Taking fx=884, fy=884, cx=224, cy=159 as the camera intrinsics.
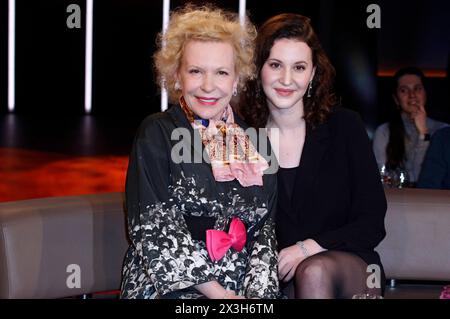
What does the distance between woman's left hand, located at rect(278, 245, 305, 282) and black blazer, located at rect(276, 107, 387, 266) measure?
73mm

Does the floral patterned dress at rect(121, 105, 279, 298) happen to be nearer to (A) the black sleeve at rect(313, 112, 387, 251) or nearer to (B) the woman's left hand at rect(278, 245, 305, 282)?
(B) the woman's left hand at rect(278, 245, 305, 282)

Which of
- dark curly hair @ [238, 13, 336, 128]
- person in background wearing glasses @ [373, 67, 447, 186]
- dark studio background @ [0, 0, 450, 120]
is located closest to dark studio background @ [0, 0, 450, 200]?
dark studio background @ [0, 0, 450, 120]

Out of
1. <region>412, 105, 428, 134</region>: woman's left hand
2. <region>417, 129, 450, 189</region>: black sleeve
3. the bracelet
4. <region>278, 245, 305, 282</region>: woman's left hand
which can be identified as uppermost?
<region>412, 105, 428, 134</region>: woman's left hand

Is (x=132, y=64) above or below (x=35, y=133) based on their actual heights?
above

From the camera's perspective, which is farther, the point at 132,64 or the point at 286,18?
the point at 132,64

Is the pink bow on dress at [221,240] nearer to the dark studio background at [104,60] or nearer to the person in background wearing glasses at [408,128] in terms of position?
the person in background wearing glasses at [408,128]

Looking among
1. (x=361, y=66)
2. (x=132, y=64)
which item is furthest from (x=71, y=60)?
(x=361, y=66)

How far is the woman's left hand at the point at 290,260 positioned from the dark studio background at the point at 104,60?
18.6 ft

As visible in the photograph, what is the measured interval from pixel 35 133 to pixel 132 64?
6.66 ft

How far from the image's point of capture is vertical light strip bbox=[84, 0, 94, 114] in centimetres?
1108

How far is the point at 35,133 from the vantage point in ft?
31.5

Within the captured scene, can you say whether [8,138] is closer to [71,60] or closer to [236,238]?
[71,60]

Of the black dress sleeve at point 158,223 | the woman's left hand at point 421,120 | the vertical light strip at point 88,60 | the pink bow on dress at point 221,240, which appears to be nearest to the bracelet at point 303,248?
the pink bow on dress at point 221,240
